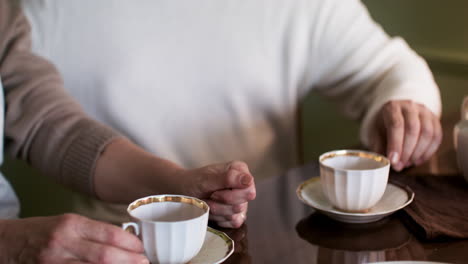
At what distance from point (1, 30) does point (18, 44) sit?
0.04m

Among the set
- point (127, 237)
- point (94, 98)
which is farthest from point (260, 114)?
point (127, 237)

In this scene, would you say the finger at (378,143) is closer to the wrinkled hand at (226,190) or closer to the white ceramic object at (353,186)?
the white ceramic object at (353,186)

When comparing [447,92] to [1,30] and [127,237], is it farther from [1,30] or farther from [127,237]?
[127,237]

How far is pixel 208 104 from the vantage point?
1.33 metres

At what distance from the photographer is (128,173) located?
919mm

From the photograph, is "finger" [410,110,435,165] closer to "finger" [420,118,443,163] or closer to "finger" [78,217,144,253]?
"finger" [420,118,443,163]

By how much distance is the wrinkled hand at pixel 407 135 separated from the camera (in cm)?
97

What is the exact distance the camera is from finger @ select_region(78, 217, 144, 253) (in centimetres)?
58

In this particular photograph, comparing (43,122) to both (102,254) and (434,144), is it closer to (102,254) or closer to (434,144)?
(102,254)

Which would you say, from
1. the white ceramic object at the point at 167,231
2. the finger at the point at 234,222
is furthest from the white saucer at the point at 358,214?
the white ceramic object at the point at 167,231

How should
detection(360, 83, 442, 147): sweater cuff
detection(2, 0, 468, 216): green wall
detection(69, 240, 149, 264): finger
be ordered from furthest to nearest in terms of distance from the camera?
detection(2, 0, 468, 216): green wall → detection(360, 83, 442, 147): sweater cuff → detection(69, 240, 149, 264): finger

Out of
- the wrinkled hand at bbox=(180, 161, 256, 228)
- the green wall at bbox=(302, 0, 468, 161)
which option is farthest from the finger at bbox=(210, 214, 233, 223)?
the green wall at bbox=(302, 0, 468, 161)

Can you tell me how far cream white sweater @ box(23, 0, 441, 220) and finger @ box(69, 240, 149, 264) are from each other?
689 mm

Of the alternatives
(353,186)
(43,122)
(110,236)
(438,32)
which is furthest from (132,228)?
(438,32)
